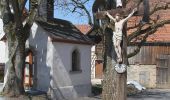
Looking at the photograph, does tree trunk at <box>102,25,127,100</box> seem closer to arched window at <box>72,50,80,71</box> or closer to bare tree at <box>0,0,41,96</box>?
bare tree at <box>0,0,41,96</box>

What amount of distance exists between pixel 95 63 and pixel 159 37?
7.20 m

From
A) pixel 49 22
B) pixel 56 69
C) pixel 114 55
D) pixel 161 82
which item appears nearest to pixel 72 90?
pixel 56 69

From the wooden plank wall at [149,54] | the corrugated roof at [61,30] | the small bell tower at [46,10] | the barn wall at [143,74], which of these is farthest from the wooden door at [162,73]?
the small bell tower at [46,10]

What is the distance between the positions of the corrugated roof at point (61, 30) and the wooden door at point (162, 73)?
12988 millimetres

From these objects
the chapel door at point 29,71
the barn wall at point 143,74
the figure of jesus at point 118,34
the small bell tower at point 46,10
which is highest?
the small bell tower at point 46,10

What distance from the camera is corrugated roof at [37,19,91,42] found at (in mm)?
26625

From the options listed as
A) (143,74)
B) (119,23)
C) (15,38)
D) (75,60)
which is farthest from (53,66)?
(119,23)

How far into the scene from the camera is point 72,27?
31.1m

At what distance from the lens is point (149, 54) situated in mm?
41906

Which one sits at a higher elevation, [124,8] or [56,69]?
[124,8]

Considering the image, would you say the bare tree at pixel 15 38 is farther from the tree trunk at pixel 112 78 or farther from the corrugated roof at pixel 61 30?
the tree trunk at pixel 112 78

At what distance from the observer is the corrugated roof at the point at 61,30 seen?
26.6m

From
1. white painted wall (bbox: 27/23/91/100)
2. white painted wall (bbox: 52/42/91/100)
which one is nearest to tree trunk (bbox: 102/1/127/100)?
white painted wall (bbox: 27/23/91/100)

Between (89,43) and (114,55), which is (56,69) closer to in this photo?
(89,43)
